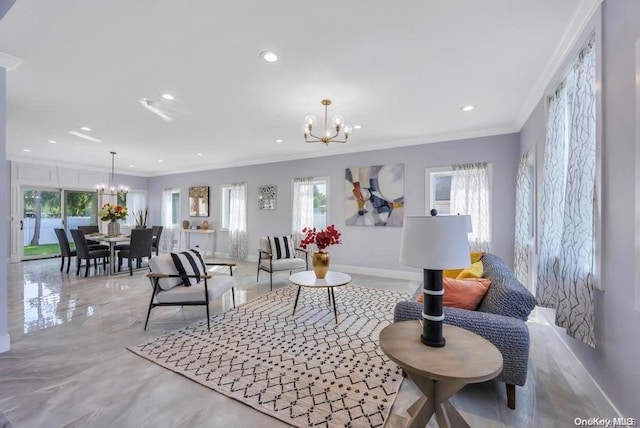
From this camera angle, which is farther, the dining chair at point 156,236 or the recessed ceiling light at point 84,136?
the dining chair at point 156,236

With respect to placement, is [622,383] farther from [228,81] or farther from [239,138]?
[239,138]

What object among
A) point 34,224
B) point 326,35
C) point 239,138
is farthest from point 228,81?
point 34,224

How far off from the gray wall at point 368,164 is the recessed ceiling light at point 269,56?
353 centimetres

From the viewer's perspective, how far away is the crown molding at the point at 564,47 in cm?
194

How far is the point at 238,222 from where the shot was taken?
7.67m

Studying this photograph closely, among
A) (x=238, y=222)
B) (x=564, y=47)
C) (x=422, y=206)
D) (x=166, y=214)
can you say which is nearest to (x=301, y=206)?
(x=238, y=222)

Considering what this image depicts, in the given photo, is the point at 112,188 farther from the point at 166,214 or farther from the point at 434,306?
the point at 434,306

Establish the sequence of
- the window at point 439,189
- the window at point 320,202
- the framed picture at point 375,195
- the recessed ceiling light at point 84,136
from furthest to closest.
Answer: the window at point 320,202
the framed picture at point 375,195
the window at point 439,189
the recessed ceiling light at point 84,136

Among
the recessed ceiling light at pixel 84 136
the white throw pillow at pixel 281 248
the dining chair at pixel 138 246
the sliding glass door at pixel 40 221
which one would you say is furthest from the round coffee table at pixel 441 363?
the sliding glass door at pixel 40 221

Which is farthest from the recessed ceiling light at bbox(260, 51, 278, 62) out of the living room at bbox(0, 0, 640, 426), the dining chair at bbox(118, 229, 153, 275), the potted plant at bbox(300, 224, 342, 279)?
the dining chair at bbox(118, 229, 153, 275)

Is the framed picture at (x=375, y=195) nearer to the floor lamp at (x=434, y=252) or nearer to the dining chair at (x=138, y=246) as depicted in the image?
the floor lamp at (x=434, y=252)

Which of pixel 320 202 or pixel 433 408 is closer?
pixel 433 408

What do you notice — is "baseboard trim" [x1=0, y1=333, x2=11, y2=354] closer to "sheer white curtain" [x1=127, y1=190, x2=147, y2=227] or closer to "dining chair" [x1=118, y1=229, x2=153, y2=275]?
"dining chair" [x1=118, y1=229, x2=153, y2=275]

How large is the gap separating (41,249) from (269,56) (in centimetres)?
910
